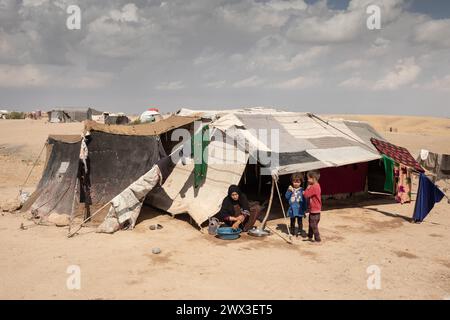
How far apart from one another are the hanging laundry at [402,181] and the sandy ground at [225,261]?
1232mm

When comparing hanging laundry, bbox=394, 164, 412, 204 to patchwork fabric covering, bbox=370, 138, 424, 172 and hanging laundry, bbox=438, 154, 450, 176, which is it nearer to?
patchwork fabric covering, bbox=370, 138, 424, 172

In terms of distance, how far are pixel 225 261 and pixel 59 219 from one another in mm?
4247

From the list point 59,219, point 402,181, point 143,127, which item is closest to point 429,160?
point 402,181

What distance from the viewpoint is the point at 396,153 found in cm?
1178

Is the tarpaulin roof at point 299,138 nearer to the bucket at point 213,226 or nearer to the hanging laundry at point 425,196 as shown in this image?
the hanging laundry at point 425,196

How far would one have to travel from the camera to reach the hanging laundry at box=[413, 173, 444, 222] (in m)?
9.38

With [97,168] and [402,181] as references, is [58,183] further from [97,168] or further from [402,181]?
[402,181]

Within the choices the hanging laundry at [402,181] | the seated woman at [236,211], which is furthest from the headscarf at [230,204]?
the hanging laundry at [402,181]

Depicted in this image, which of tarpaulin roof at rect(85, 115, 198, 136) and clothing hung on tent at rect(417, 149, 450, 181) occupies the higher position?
tarpaulin roof at rect(85, 115, 198, 136)

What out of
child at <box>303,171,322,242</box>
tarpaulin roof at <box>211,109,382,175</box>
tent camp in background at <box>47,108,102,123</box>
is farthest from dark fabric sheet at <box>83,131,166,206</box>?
tent camp in background at <box>47,108,102,123</box>

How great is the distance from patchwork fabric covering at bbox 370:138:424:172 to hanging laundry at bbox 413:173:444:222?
1644mm

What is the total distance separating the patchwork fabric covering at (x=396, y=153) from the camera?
11.2 m
